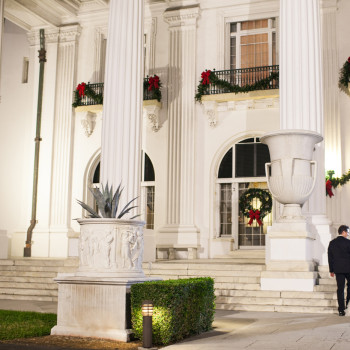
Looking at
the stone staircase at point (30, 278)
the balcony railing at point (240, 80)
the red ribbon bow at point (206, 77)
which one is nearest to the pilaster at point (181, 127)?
the red ribbon bow at point (206, 77)

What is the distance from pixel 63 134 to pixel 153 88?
13.7 feet

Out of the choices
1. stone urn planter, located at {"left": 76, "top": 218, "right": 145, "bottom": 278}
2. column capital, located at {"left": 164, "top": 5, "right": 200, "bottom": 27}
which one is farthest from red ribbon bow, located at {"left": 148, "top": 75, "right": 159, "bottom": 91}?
stone urn planter, located at {"left": 76, "top": 218, "right": 145, "bottom": 278}

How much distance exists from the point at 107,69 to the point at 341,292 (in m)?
9.33

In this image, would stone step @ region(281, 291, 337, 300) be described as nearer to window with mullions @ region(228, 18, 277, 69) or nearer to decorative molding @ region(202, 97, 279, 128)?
decorative molding @ region(202, 97, 279, 128)

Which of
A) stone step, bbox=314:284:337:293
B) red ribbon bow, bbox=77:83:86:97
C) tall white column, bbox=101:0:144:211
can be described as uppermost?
red ribbon bow, bbox=77:83:86:97

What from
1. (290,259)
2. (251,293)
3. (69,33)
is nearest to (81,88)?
(69,33)

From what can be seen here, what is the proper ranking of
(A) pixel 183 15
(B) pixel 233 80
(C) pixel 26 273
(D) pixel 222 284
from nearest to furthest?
(D) pixel 222 284, (C) pixel 26 273, (B) pixel 233 80, (A) pixel 183 15

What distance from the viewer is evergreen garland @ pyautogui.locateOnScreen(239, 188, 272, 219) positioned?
20.0 meters

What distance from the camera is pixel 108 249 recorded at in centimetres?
885

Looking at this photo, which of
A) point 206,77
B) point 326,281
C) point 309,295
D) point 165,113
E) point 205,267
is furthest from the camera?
point 165,113

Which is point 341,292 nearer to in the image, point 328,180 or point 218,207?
point 328,180

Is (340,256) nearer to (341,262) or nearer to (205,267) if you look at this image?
(341,262)

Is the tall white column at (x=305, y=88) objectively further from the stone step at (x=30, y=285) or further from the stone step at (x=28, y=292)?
the stone step at (x=30, y=285)

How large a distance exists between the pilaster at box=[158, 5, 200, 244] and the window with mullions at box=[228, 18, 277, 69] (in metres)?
1.56
